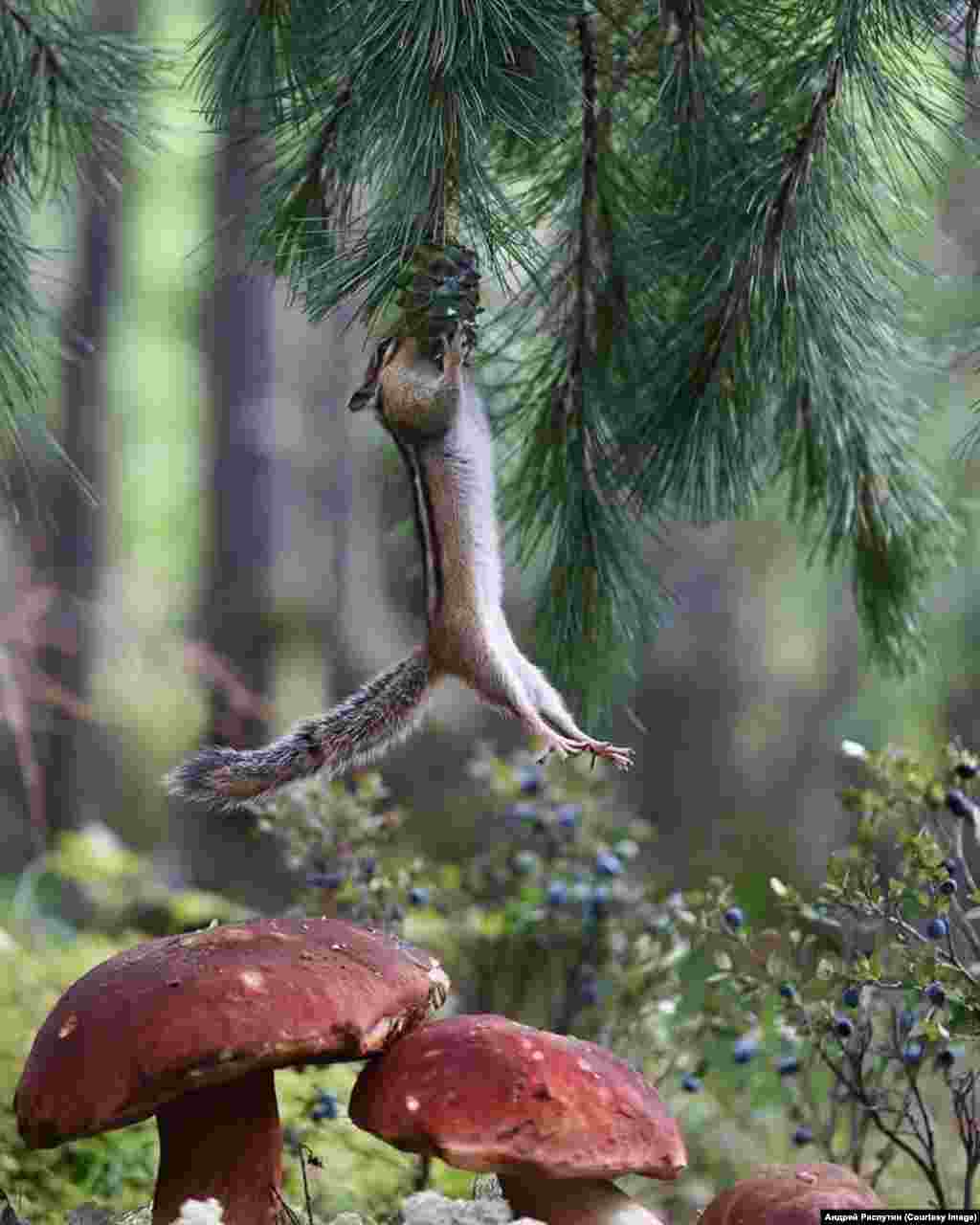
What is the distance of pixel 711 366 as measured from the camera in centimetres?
182

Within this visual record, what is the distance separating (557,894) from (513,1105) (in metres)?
1.27

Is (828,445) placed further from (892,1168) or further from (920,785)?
(892,1168)

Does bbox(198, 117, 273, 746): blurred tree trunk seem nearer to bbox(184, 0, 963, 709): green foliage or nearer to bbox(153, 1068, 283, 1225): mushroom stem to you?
bbox(184, 0, 963, 709): green foliage

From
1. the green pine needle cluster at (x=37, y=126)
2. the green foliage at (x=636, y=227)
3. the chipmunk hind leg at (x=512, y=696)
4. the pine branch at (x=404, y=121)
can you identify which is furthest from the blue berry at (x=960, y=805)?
the green pine needle cluster at (x=37, y=126)

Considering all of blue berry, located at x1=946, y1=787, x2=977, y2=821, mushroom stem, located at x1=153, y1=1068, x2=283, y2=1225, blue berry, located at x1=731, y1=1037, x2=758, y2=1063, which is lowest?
blue berry, located at x1=731, y1=1037, x2=758, y2=1063

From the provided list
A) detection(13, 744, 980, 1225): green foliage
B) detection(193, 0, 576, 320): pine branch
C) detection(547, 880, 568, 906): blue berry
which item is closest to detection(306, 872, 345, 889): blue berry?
detection(13, 744, 980, 1225): green foliage

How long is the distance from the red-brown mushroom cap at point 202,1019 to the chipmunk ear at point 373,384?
1.68 ft

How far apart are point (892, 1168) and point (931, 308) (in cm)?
165

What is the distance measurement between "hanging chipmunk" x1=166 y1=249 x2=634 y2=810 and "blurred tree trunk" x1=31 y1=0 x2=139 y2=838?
11.5ft

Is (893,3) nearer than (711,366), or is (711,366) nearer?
(893,3)

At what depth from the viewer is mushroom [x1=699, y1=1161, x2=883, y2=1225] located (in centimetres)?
145

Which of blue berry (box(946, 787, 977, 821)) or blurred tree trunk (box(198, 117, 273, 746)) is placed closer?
blue berry (box(946, 787, 977, 821))

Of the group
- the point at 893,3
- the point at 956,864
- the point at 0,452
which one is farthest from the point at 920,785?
the point at 0,452

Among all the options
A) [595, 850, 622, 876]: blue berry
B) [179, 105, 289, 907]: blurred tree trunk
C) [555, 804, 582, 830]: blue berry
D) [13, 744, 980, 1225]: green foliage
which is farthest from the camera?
[179, 105, 289, 907]: blurred tree trunk
